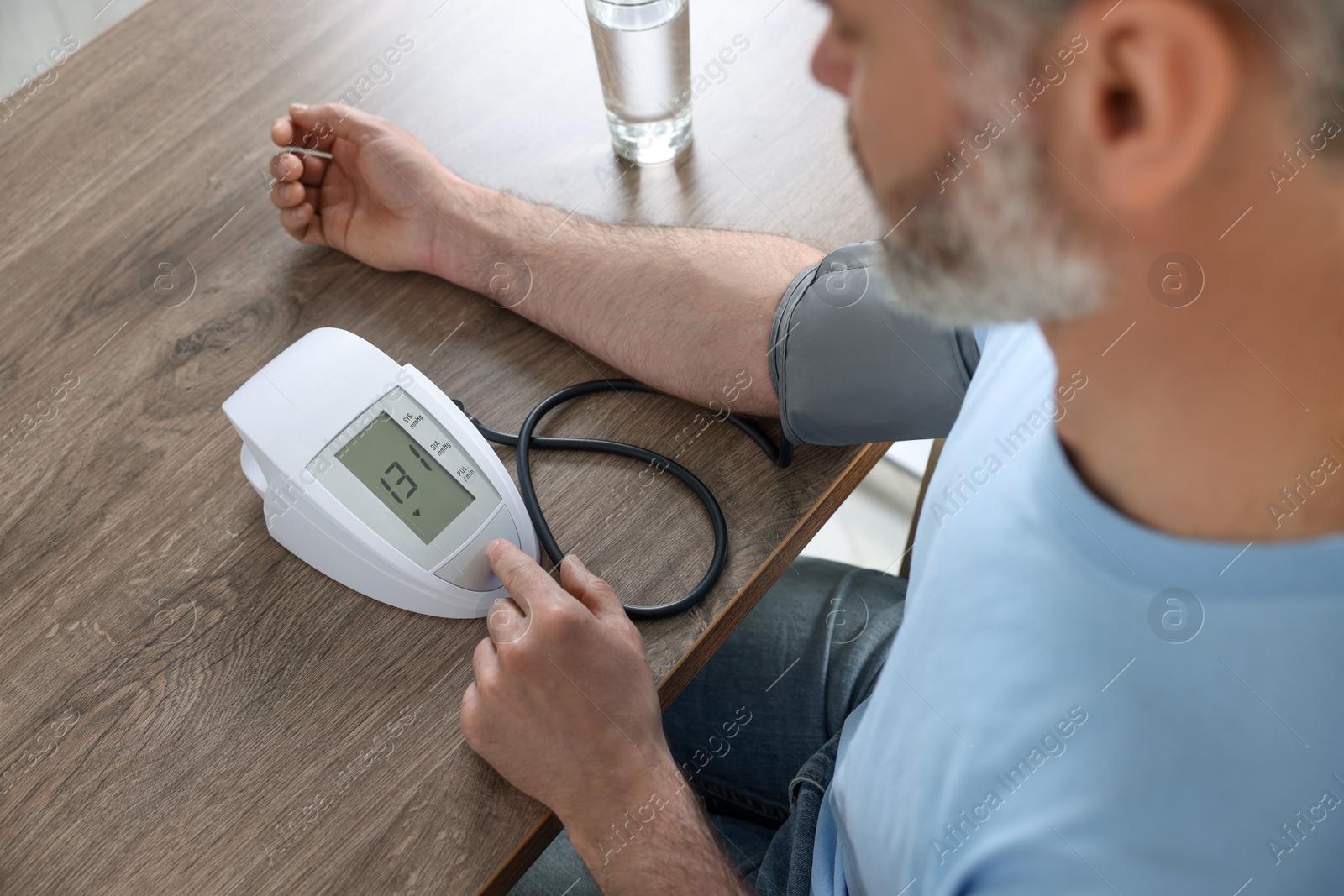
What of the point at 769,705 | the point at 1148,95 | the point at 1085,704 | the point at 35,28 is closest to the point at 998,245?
the point at 1148,95

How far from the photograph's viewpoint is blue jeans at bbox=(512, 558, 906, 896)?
97 centimetres

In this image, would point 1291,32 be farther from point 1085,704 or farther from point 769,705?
point 769,705

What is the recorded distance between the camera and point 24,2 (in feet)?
8.09

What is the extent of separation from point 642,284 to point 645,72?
0.21m

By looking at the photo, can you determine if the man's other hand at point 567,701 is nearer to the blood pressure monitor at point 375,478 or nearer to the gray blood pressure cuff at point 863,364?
the blood pressure monitor at point 375,478

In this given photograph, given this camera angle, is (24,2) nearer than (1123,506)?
No

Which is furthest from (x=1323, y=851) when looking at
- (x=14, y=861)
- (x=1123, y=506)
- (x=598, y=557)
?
(x=14, y=861)

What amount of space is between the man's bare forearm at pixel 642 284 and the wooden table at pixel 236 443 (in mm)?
Result: 28

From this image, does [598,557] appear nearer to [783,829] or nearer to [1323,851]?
[783,829]

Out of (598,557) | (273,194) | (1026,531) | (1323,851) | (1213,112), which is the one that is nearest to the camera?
(1213,112)

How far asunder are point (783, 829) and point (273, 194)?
779mm

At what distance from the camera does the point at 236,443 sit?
0.83 meters

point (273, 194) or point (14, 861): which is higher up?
point (273, 194)

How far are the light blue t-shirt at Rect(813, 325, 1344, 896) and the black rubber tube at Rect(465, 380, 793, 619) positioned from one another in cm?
16
